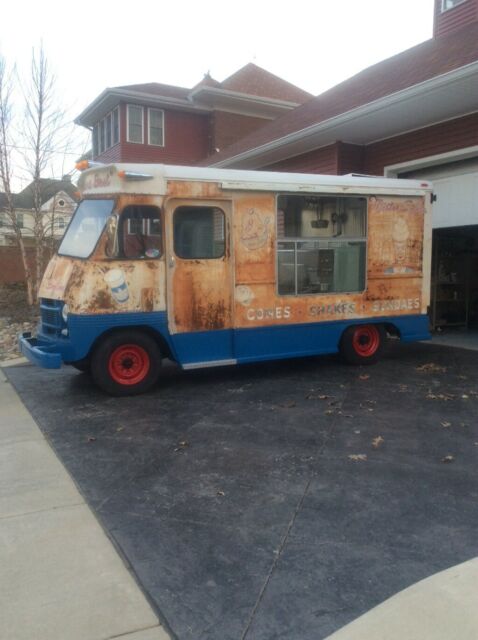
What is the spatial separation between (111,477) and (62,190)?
15434mm

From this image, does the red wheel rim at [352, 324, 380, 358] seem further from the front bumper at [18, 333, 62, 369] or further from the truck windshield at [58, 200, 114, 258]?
the front bumper at [18, 333, 62, 369]

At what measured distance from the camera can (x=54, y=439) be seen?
5.38 metres

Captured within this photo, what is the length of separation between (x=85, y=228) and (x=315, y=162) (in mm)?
7372

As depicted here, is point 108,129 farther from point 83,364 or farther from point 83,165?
point 83,364

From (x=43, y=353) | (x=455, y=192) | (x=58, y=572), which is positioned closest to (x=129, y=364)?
(x=43, y=353)

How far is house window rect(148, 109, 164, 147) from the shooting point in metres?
24.3

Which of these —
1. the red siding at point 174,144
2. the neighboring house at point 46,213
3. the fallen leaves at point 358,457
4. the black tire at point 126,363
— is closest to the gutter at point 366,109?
the neighboring house at point 46,213

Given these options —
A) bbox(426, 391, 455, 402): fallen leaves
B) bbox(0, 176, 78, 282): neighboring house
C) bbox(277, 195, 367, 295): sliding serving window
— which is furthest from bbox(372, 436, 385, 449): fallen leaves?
bbox(0, 176, 78, 282): neighboring house

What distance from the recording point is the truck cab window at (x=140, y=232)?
6.63 m

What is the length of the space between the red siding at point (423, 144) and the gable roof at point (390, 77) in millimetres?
1032

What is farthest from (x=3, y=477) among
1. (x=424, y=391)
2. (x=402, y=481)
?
(x=424, y=391)

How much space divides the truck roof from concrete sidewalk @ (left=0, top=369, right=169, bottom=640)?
140 inches

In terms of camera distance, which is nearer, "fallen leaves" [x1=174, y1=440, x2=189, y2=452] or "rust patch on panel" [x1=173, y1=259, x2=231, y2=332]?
"fallen leaves" [x1=174, y1=440, x2=189, y2=452]

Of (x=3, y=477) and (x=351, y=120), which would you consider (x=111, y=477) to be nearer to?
(x=3, y=477)
